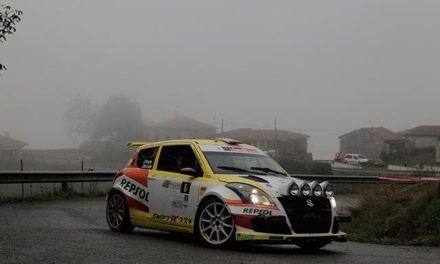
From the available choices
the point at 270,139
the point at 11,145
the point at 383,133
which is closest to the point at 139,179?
the point at 11,145

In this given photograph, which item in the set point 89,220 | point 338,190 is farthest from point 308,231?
point 338,190

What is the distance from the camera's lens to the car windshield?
1002 centimetres

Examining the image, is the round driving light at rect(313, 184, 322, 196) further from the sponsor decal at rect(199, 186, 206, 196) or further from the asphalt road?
the sponsor decal at rect(199, 186, 206, 196)

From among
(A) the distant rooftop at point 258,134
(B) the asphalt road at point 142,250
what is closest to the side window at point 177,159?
(B) the asphalt road at point 142,250

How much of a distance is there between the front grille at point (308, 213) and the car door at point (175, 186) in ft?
4.91

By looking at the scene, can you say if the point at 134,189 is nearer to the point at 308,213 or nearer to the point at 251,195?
the point at 251,195

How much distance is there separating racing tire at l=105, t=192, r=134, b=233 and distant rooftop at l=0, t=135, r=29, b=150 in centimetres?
3086

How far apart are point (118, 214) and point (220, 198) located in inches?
115

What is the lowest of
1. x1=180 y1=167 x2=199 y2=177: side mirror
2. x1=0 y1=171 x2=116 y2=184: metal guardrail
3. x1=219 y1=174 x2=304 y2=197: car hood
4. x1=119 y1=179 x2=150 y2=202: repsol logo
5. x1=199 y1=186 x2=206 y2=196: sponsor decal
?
x1=0 y1=171 x2=116 y2=184: metal guardrail

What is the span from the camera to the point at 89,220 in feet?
47.1

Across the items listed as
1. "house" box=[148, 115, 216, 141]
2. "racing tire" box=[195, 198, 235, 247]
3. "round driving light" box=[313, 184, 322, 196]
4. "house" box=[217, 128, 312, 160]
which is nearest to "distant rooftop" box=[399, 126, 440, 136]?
"house" box=[217, 128, 312, 160]

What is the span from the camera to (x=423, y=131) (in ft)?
360

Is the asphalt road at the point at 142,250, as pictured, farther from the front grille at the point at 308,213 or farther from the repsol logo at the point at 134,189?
the repsol logo at the point at 134,189

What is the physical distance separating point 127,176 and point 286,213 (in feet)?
11.8
